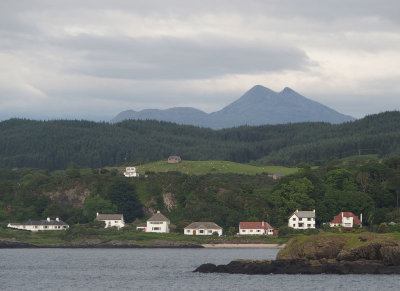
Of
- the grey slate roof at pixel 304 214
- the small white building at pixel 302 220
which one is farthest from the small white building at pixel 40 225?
the grey slate roof at pixel 304 214

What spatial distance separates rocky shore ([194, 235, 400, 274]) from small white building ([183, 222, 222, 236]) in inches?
2033

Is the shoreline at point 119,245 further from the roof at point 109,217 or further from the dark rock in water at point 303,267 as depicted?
the dark rock in water at point 303,267

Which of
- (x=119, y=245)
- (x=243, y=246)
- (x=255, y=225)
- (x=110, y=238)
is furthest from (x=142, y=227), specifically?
(x=255, y=225)

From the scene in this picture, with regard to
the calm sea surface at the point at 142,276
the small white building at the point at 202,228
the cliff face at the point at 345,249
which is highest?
the small white building at the point at 202,228

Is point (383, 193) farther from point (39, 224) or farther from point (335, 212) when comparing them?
point (39, 224)

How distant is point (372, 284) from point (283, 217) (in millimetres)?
74941

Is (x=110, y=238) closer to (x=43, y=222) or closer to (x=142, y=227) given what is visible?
(x=142, y=227)

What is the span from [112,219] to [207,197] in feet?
64.8

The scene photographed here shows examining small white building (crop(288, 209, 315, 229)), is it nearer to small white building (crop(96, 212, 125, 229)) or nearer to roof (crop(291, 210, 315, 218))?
roof (crop(291, 210, 315, 218))

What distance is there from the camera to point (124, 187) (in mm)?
159625

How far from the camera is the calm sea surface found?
76375 millimetres

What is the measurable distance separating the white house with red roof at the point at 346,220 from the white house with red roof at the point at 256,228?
11.7 metres

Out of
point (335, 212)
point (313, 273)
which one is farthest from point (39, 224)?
point (313, 273)

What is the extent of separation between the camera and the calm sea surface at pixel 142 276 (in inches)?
3007
